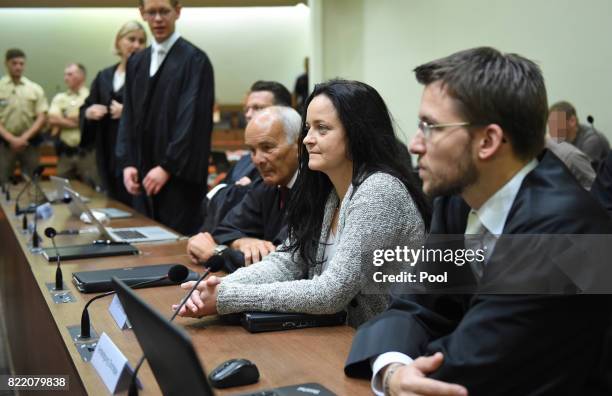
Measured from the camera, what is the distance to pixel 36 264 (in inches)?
108

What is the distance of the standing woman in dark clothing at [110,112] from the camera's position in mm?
5254

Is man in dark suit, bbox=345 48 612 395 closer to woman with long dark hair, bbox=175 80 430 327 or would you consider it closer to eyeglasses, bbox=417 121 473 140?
eyeglasses, bbox=417 121 473 140

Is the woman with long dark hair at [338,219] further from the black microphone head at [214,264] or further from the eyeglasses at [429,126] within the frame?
the eyeglasses at [429,126]

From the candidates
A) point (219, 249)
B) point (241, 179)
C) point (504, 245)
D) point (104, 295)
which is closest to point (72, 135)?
point (241, 179)

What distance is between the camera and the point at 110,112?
533 centimetres

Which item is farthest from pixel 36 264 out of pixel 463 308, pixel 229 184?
pixel 463 308

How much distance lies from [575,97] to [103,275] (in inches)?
144

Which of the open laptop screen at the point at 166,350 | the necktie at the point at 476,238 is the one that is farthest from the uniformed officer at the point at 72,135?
the open laptop screen at the point at 166,350

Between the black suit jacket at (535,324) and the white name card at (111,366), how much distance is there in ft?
1.94

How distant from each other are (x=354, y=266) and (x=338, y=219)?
28 cm

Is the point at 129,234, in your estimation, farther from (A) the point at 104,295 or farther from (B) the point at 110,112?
(B) the point at 110,112

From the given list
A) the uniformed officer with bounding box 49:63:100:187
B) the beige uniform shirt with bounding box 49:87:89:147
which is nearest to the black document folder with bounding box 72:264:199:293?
the uniformed officer with bounding box 49:63:100:187

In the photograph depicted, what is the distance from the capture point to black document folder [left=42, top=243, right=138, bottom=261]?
279 centimetres

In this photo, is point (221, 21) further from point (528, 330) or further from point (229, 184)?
point (528, 330)
